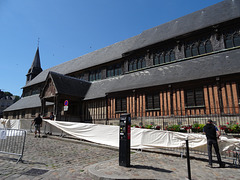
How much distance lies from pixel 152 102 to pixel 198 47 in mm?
5911

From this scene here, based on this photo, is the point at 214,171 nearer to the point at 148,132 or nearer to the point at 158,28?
the point at 148,132

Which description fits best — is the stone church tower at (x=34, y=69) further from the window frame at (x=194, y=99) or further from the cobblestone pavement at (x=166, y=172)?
the cobblestone pavement at (x=166, y=172)

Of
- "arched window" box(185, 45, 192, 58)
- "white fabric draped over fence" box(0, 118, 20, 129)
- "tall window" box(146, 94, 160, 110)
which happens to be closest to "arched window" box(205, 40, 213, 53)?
"arched window" box(185, 45, 192, 58)

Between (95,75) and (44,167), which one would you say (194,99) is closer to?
(44,167)

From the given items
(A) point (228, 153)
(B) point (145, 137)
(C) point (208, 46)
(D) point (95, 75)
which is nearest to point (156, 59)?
(C) point (208, 46)

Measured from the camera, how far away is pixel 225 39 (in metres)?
12.6

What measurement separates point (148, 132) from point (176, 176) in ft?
10.1

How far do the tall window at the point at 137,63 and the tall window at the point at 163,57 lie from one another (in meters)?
1.31

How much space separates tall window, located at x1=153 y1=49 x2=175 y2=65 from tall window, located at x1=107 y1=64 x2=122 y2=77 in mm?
4416

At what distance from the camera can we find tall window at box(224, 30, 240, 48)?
12130mm

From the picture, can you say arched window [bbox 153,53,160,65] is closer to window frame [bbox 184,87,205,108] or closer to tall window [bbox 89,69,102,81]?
window frame [bbox 184,87,205,108]

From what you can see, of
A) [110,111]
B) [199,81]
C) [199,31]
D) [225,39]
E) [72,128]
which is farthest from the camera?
[110,111]

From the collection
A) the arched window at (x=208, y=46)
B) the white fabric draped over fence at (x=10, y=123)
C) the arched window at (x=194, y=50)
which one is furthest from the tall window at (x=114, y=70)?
the white fabric draped over fence at (x=10, y=123)

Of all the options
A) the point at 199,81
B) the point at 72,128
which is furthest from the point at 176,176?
the point at 199,81
